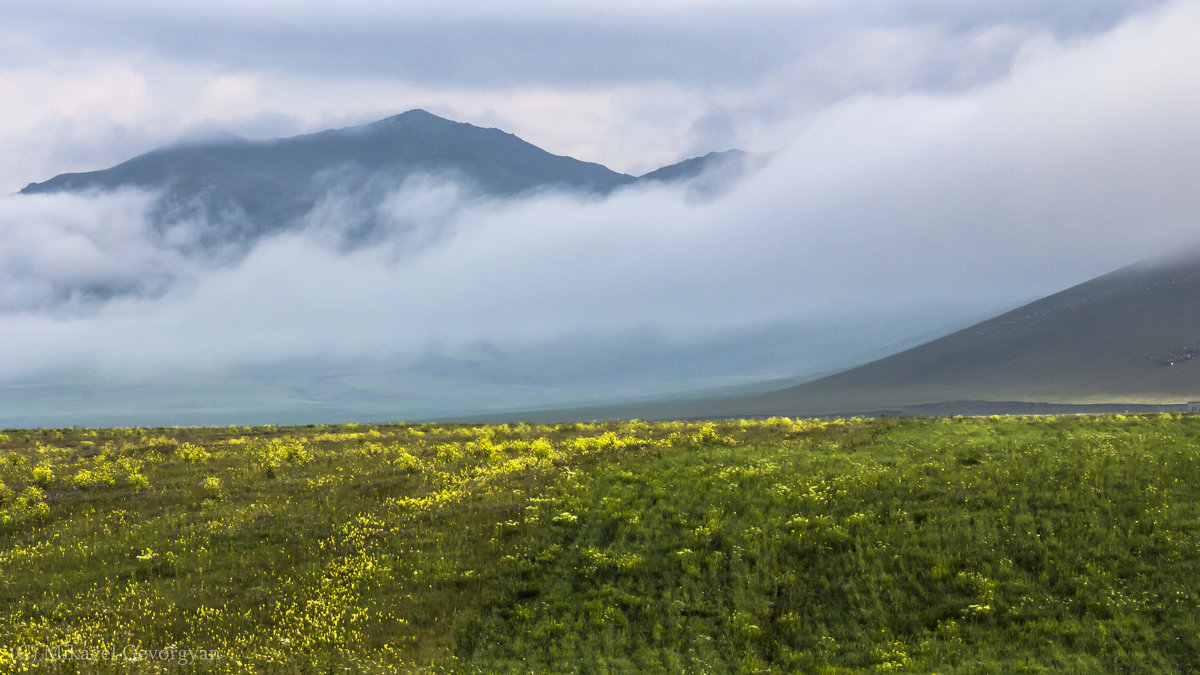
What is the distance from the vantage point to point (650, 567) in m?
23.8

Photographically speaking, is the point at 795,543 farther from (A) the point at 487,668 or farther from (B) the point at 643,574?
(A) the point at 487,668

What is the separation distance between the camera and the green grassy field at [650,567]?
1920cm

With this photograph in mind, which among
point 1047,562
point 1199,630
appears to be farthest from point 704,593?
point 1199,630

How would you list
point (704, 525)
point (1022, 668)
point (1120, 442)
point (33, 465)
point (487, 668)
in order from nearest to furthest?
point (1022, 668) → point (487, 668) → point (704, 525) → point (1120, 442) → point (33, 465)

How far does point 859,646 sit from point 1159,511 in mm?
13027

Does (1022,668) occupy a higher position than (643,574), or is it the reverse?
(643,574)

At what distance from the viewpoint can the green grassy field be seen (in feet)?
63.0

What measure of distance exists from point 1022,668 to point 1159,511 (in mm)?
10655

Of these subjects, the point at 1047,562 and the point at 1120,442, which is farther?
the point at 1120,442

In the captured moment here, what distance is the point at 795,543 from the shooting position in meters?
24.3

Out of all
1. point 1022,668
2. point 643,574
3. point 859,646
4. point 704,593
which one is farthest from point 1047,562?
point 643,574

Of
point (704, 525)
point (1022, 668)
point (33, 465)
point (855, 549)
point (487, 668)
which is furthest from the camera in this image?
point (33, 465)

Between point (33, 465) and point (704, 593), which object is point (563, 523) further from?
point (33, 465)

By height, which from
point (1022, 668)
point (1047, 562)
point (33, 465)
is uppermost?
point (33, 465)
